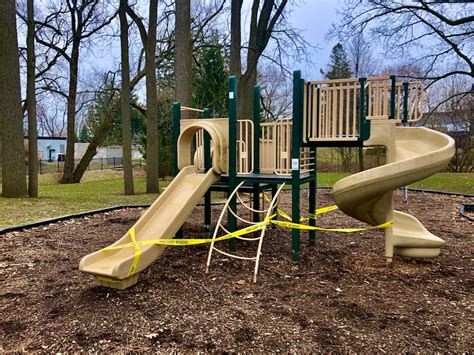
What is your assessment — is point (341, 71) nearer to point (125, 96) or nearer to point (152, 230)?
point (125, 96)

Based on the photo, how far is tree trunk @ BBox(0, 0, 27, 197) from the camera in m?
9.74

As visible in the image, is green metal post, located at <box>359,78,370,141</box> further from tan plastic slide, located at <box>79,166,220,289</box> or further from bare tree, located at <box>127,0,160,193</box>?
bare tree, located at <box>127,0,160,193</box>

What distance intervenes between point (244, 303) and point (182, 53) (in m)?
7.58

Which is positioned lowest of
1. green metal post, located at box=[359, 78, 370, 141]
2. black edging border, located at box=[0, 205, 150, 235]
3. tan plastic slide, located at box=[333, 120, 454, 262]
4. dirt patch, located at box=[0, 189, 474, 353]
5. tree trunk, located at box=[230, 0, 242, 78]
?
dirt patch, located at box=[0, 189, 474, 353]

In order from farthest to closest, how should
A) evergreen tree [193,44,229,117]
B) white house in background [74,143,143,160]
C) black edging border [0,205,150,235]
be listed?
1. white house in background [74,143,143,160]
2. evergreen tree [193,44,229,117]
3. black edging border [0,205,150,235]

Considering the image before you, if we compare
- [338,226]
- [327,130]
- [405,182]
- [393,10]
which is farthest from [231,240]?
[393,10]

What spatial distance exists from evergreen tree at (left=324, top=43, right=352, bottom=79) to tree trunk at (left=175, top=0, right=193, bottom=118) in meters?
19.9

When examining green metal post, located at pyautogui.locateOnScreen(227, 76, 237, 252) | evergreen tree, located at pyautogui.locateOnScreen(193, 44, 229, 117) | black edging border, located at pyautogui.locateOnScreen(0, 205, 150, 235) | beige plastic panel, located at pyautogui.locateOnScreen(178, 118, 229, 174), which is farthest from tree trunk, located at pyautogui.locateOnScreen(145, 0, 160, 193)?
green metal post, located at pyautogui.locateOnScreen(227, 76, 237, 252)

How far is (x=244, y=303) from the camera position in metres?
3.57

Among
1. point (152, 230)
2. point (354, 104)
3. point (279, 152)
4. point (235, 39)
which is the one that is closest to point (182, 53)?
point (235, 39)

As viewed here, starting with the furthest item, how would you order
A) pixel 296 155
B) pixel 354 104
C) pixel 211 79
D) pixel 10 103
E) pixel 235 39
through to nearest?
pixel 211 79 < pixel 235 39 < pixel 10 103 < pixel 296 155 < pixel 354 104

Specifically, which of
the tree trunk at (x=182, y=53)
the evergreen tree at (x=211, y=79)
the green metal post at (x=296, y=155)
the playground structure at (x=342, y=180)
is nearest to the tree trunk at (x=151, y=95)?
the tree trunk at (x=182, y=53)

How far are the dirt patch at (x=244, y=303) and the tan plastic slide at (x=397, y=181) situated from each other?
335 millimetres

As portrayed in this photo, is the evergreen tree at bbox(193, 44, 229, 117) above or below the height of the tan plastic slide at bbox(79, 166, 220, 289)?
above
